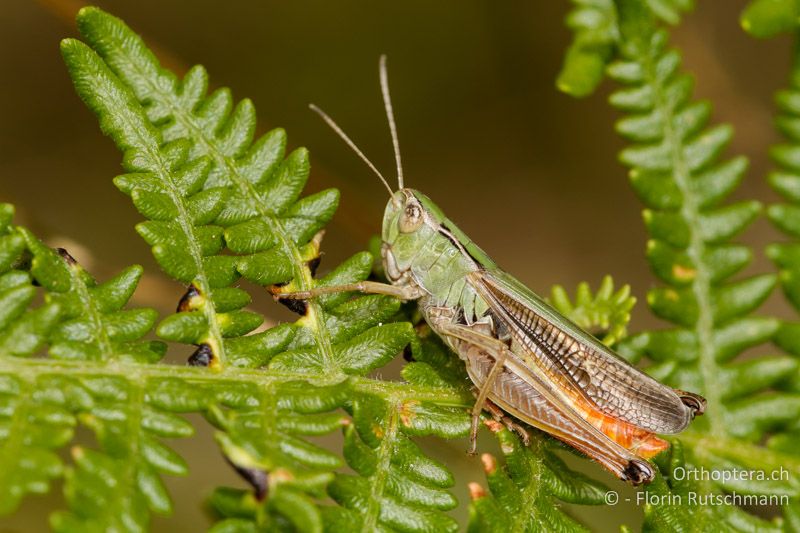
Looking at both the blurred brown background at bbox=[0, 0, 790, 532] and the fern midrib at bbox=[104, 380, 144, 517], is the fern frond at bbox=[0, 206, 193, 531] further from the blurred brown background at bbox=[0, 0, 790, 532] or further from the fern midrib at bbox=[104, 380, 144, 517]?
the blurred brown background at bbox=[0, 0, 790, 532]

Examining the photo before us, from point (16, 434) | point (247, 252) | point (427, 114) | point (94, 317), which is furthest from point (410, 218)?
point (427, 114)

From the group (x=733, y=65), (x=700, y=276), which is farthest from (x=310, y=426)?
(x=733, y=65)

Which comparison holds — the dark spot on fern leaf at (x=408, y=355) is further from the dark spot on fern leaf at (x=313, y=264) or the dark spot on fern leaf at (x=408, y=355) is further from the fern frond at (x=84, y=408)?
the fern frond at (x=84, y=408)

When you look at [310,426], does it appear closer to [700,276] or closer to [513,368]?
[513,368]

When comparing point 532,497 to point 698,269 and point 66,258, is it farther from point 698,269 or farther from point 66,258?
point 66,258

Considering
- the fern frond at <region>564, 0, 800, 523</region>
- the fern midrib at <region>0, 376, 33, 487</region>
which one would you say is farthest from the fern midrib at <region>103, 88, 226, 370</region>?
the fern frond at <region>564, 0, 800, 523</region>

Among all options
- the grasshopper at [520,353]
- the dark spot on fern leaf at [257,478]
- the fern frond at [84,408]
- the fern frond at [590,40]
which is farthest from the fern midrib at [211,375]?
the fern frond at [590,40]

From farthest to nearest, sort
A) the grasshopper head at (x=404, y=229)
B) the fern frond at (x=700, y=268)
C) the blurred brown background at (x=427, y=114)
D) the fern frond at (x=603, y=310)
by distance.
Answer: the blurred brown background at (x=427, y=114)
the grasshopper head at (x=404, y=229)
the fern frond at (x=603, y=310)
the fern frond at (x=700, y=268)
